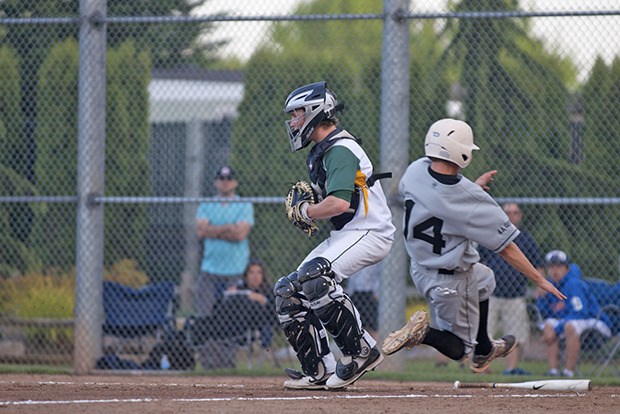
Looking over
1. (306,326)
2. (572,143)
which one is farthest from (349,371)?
(572,143)

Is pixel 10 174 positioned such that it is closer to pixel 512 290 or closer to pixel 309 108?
pixel 309 108

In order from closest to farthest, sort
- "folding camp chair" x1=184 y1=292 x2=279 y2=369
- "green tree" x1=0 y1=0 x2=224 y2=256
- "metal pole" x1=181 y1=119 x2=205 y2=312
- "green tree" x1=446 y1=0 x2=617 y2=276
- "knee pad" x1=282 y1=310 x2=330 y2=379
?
"knee pad" x1=282 y1=310 x2=330 y2=379, "folding camp chair" x1=184 y1=292 x2=279 y2=369, "green tree" x1=446 y1=0 x2=617 y2=276, "green tree" x1=0 y1=0 x2=224 y2=256, "metal pole" x1=181 y1=119 x2=205 y2=312

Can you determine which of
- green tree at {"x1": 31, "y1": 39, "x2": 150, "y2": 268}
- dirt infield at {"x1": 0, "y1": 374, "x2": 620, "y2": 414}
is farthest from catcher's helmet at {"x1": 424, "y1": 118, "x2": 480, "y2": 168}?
green tree at {"x1": 31, "y1": 39, "x2": 150, "y2": 268}

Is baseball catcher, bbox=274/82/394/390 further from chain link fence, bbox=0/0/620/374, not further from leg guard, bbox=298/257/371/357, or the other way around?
chain link fence, bbox=0/0/620/374

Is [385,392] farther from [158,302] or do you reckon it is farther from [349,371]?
[158,302]

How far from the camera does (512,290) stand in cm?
1012

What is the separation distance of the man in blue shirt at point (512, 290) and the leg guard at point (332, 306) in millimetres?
Result: 3478

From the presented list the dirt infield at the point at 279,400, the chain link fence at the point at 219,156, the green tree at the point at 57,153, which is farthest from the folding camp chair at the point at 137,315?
the dirt infield at the point at 279,400

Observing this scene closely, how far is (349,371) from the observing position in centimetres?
656

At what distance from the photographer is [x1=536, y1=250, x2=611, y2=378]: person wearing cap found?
9516mm

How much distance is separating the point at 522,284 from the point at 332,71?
3.64m

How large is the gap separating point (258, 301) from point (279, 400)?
397 centimetres

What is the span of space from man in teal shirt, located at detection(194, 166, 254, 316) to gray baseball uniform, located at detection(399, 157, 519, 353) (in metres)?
3.39


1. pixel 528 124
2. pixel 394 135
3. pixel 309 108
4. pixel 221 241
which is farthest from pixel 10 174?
pixel 528 124
